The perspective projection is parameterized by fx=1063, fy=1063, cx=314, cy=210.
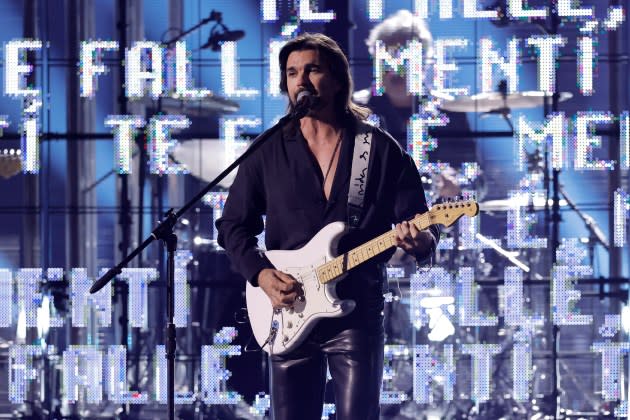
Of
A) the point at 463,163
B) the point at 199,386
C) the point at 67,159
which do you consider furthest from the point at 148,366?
the point at 463,163

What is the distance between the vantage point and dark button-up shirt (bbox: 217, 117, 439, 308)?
12.2 ft

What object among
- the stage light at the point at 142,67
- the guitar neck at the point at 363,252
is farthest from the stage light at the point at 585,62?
the guitar neck at the point at 363,252

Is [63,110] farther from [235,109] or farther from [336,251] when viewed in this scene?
[336,251]

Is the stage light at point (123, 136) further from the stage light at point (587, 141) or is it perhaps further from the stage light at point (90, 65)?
the stage light at point (587, 141)

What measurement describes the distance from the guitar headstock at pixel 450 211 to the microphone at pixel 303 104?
550mm

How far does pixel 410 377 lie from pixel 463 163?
1374 mm

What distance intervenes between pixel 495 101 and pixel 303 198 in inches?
122

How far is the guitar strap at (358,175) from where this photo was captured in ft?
12.1

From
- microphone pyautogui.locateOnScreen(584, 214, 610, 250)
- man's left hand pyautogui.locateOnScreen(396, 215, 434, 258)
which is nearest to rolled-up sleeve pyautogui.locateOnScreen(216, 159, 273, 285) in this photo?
man's left hand pyautogui.locateOnScreen(396, 215, 434, 258)

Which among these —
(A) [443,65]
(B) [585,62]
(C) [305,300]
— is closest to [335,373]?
(C) [305,300]

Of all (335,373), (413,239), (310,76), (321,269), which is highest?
(310,76)

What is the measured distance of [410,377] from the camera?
21.8 feet

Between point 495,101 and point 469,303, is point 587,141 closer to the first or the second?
point 495,101

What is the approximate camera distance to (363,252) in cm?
364
